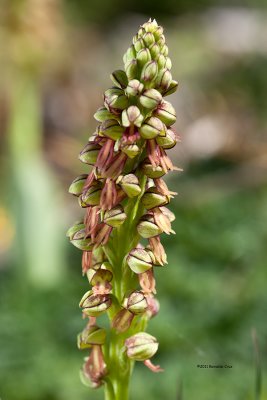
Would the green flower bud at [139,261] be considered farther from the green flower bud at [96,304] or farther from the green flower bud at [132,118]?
the green flower bud at [132,118]

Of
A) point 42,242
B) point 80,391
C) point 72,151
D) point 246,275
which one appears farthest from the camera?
Answer: point 72,151

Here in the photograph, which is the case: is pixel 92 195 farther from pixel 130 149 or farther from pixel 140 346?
pixel 140 346

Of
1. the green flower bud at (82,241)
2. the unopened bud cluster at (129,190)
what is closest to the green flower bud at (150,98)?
the unopened bud cluster at (129,190)

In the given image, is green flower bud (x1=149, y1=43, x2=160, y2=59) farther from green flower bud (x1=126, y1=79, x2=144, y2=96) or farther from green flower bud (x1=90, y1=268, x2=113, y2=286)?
green flower bud (x1=90, y1=268, x2=113, y2=286)

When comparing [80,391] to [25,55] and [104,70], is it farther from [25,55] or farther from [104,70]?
[104,70]

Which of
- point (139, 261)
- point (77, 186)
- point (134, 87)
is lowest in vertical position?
point (139, 261)

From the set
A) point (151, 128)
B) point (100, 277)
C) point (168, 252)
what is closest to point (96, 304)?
point (100, 277)

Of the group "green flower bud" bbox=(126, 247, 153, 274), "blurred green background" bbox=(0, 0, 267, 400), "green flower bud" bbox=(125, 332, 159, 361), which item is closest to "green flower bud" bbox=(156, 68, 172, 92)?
"green flower bud" bbox=(126, 247, 153, 274)

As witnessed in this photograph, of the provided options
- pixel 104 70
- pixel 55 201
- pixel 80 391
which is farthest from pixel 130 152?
pixel 104 70
